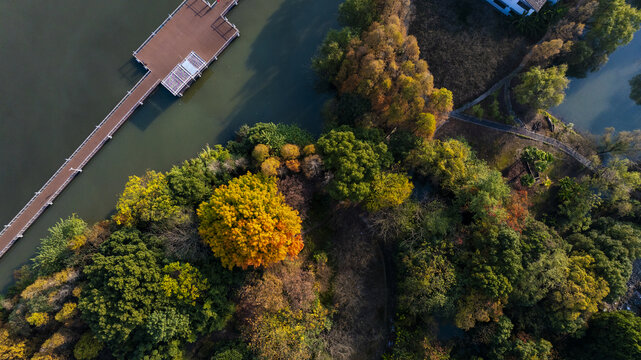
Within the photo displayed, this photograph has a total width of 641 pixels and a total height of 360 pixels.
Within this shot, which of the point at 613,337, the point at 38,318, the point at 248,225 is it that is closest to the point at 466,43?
the point at 248,225

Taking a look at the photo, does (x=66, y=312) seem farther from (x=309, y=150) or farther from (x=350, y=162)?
(x=350, y=162)

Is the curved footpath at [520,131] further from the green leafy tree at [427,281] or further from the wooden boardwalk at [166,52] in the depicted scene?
the wooden boardwalk at [166,52]

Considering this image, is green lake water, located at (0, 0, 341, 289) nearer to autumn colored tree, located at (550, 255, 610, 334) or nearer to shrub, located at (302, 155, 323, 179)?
shrub, located at (302, 155, 323, 179)

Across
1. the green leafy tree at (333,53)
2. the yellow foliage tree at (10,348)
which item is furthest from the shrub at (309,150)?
the yellow foliage tree at (10,348)

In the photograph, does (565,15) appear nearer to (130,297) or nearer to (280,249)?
(280,249)

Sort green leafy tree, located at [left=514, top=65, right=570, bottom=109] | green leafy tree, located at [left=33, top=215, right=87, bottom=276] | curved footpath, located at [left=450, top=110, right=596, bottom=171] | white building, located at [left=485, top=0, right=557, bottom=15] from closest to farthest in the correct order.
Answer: green leafy tree, located at [left=33, top=215, right=87, bottom=276] → green leafy tree, located at [left=514, top=65, right=570, bottom=109] → white building, located at [left=485, top=0, right=557, bottom=15] → curved footpath, located at [left=450, top=110, right=596, bottom=171]

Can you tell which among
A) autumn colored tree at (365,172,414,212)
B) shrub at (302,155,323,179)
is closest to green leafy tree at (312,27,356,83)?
shrub at (302,155,323,179)
